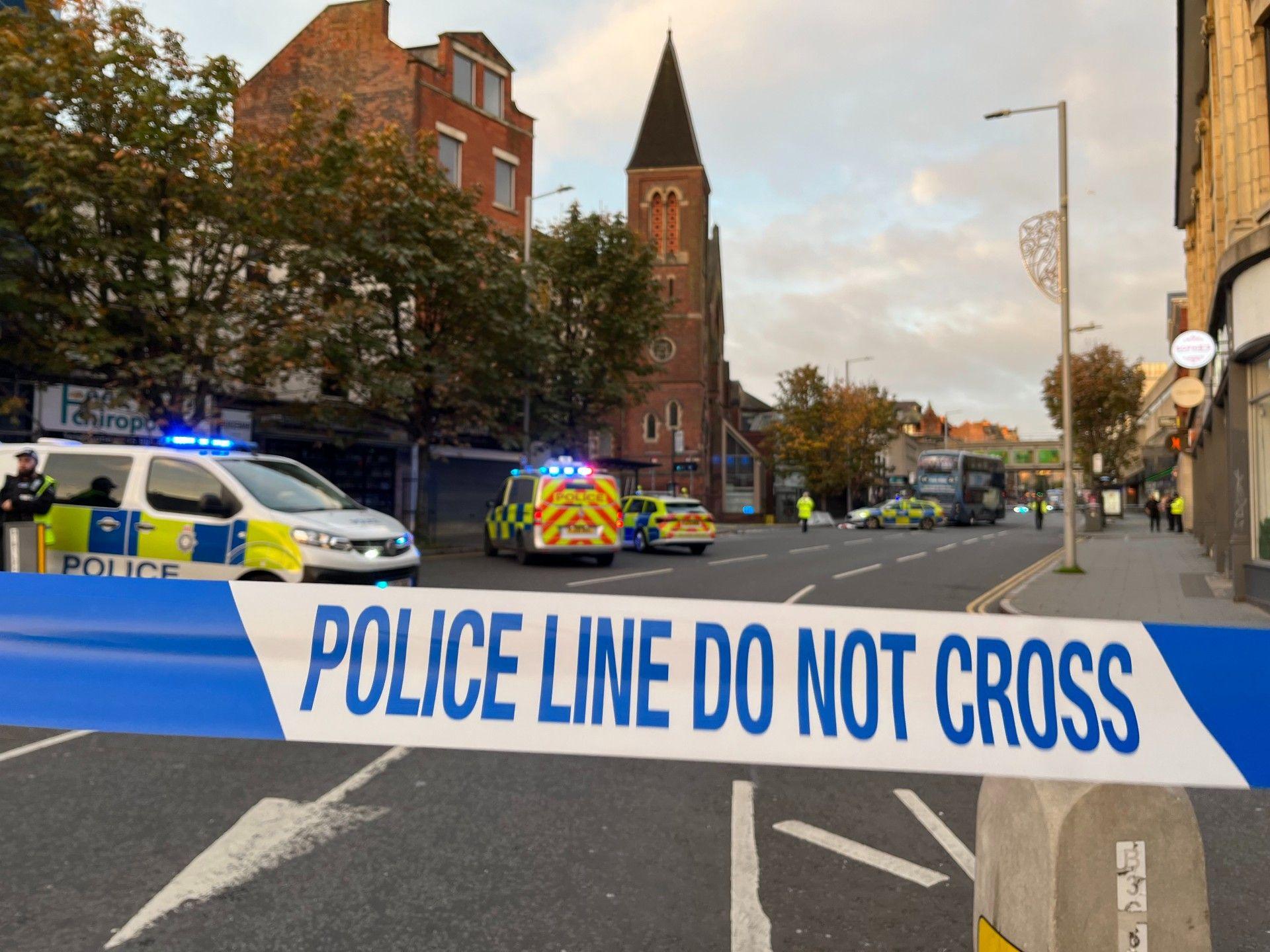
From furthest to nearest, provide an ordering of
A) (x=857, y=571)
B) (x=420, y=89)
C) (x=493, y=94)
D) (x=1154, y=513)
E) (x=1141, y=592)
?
(x=1154, y=513)
(x=493, y=94)
(x=420, y=89)
(x=857, y=571)
(x=1141, y=592)

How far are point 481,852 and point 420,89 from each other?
110 ft

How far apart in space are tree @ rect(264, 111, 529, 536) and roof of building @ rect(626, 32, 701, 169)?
44.9m

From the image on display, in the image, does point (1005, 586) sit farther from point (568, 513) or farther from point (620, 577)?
point (568, 513)

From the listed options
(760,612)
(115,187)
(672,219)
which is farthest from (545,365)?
(672,219)

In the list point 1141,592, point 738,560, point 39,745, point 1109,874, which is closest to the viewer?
point 1109,874

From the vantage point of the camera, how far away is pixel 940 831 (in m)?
4.70

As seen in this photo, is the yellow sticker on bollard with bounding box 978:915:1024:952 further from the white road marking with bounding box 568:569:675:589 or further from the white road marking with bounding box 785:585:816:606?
the white road marking with bounding box 568:569:675:589

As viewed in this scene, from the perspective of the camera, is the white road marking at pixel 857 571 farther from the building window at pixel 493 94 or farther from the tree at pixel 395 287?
the building window at pixel 493 94

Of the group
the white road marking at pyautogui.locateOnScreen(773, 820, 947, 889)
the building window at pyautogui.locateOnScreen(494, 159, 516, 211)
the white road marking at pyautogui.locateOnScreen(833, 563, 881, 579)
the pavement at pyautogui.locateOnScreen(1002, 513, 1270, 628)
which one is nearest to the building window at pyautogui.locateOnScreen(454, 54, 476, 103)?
the building window at pyautogui.locateOnScreen(494, 159, 516, 211)

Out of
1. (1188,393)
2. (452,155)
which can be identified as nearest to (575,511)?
(1188,393)

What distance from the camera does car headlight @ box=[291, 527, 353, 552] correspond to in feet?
32.7

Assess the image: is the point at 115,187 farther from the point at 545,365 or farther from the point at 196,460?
the point at 545,365

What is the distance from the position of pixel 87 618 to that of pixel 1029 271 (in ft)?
60.2

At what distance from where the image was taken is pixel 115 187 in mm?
16281
